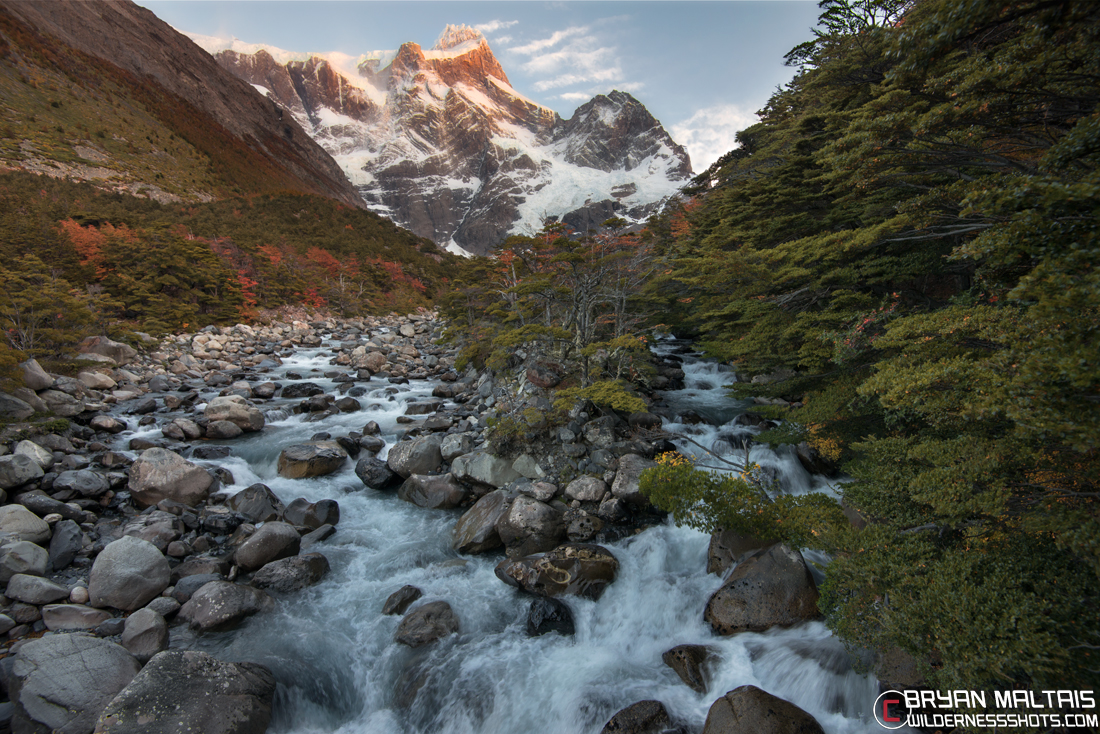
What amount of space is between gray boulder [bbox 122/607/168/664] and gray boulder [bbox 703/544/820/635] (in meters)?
8.54

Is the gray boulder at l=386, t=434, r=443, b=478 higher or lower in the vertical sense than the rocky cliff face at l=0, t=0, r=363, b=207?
lower

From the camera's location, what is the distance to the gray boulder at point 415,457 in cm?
1134

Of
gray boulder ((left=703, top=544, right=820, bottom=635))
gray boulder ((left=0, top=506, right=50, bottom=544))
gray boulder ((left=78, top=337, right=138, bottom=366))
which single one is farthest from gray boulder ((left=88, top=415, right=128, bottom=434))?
gray boulder ((left=703, top=544, right=820, bottom=635))

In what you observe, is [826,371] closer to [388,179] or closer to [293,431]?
[293,431]

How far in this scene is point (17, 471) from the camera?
27.1ft

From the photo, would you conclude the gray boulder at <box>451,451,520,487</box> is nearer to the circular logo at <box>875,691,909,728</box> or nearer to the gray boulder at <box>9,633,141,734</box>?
the gray boulder at <box>9,633,141,734</box>

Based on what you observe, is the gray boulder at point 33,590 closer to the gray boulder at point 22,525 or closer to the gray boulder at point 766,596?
the gray boulder at point 22,525

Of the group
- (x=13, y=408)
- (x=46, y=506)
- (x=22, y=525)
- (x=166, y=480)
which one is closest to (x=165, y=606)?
(x=22, y=525)

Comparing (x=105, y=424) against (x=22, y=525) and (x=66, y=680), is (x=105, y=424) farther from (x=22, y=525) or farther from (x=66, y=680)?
(x=66, y=680)

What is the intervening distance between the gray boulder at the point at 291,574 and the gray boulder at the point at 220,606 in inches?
19.6

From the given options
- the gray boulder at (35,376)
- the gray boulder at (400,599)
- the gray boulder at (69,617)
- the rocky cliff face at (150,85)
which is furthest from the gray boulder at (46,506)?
the rocky cliff face at (150,85)

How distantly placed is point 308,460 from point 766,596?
36.6ft

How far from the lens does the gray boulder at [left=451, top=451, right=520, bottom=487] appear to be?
10.7m

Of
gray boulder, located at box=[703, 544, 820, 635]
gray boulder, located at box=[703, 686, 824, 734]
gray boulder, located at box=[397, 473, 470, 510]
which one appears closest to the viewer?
gray boulder, located at box=[703, 686, 824, 734]
